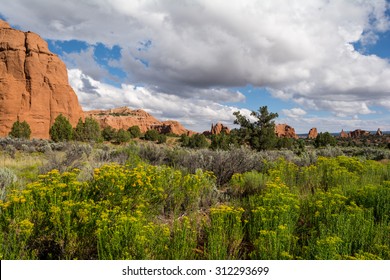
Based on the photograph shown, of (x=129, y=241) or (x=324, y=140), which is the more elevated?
(x=324, y=140)

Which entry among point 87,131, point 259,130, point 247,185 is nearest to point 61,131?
point 87,131

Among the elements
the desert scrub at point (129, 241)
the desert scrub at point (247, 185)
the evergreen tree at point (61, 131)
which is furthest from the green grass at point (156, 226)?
the evergreen tree at point (61, 131)

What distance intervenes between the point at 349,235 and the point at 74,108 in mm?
104374

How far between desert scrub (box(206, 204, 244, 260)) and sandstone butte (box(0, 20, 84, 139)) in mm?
89487

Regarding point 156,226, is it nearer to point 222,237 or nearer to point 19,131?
point 222,237

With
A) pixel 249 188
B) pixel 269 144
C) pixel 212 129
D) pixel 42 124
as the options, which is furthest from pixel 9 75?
pixel 212 129

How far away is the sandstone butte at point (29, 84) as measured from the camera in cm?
8206

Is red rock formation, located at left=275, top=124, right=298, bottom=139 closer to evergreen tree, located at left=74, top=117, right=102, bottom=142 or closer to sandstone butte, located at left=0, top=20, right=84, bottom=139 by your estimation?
sandstone butte, located at left=0, top=20, right=84, bottom=139

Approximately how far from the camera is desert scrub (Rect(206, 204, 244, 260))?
340 cm

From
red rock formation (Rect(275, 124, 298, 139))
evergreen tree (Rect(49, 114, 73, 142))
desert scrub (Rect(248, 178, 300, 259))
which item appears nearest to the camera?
desert scrub (Rect(248, 178, 300, 259))

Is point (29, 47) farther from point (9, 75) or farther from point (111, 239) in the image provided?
point (111, 239)

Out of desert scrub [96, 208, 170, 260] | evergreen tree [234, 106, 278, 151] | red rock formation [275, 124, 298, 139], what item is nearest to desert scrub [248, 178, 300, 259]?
desert scrub [96, 208, 170, 260]

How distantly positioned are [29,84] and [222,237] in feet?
327

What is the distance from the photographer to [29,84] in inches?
3425
